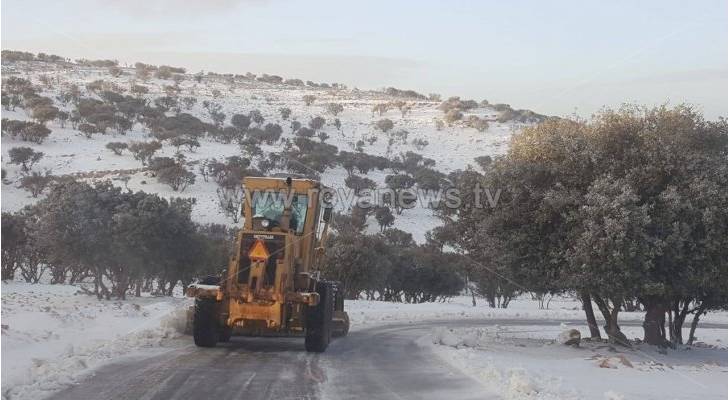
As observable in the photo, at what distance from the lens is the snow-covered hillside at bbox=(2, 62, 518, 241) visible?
58.4 m

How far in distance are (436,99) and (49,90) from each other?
6638 centimetres

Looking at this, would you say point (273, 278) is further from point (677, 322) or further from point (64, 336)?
point (677, 322)

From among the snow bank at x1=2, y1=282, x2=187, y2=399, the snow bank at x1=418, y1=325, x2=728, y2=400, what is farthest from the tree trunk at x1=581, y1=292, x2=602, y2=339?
the snow bank at x1=2, y1=282, x2=187, y2=399

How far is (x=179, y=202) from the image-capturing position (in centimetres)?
3291

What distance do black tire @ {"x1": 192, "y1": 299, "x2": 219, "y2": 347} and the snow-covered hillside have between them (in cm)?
3908

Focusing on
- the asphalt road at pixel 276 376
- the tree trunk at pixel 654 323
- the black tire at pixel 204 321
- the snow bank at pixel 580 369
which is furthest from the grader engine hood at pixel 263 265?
the tree trunk at pixel 654 323

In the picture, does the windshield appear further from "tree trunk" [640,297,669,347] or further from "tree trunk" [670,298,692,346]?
"tree trunk" [670,298,692,346]

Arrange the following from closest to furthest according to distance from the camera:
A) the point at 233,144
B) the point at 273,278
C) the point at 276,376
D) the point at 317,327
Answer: the point at 276,376 → the point at 273,278 → the point at 317,327 → the point at 233,144

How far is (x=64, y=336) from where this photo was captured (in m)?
16.5

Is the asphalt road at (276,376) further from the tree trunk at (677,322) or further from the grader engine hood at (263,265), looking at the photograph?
the tree trunk at (677,322)

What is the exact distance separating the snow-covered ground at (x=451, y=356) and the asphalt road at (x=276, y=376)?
0.52m

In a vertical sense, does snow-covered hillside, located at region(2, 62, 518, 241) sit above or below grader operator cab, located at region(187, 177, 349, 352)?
above

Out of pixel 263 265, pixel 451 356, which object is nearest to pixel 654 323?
pixel 451 356

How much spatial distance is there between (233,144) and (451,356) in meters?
61.6
